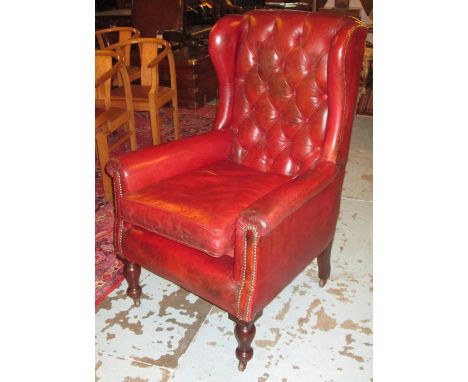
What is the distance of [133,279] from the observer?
1875 mm

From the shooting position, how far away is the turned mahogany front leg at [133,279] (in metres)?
1.86

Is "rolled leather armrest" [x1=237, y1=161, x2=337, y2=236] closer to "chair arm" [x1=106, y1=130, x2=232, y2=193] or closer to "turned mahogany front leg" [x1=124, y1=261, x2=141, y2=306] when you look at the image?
"chair arm" [x1=106, y1=130, x2=232, y2=193]

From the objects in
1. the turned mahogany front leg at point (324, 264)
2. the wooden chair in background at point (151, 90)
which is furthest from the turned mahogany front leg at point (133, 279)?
the wooden chair in background at point (151, 90)

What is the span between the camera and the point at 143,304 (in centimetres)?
192

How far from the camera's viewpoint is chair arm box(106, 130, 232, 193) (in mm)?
1713

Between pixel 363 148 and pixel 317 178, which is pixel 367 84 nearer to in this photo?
pixel 363 148

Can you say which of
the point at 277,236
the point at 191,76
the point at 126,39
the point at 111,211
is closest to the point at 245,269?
the point at 277,236

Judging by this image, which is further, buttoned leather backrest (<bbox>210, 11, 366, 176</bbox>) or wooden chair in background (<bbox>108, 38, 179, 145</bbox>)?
wooden chair in background (<bbox>108, 38, 179, 145</bbox>)

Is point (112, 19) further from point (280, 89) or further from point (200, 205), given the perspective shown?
point (200, 205)

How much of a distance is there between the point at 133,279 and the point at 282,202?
869 mm

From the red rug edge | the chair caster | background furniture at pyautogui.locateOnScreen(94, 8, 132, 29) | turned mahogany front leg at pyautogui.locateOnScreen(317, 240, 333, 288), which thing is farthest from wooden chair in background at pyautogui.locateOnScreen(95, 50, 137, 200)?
background furniture at pyautogui.locateOnScreen(94, 8, 132, 29)
